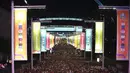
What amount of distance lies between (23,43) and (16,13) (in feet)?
5.08

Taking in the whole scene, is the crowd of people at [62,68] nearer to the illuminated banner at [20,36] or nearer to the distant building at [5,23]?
the distant building at [5,23]

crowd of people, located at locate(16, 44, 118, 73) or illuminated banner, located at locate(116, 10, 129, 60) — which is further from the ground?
illuminated banner, located at locate(116, 10, 129, 60)

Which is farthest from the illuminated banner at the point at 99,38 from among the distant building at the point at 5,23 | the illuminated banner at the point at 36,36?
the distant building at the point at 5,23

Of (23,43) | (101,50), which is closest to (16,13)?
(23,43)

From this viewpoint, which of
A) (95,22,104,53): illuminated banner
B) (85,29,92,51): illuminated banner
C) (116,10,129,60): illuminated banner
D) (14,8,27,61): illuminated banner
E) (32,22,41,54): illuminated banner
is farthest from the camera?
(85,29,92,51): illuminated banner

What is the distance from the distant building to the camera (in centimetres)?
3227

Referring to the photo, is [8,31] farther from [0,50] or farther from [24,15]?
[24,15]

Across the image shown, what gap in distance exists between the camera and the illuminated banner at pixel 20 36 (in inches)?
691

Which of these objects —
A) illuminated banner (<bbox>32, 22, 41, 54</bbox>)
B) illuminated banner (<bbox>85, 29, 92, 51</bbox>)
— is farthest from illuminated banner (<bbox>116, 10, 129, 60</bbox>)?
illuminated banner (<bbox>85, 29, 92, 51</bbox>)

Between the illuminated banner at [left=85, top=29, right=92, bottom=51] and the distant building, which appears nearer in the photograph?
the distant building

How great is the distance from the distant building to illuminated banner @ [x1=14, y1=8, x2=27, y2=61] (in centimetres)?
Result: 1374

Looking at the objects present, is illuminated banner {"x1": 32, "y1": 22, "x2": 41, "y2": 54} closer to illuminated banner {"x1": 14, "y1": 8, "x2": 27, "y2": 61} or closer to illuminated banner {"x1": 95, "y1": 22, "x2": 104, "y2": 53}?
illuminated banner {"x1": 95, "y1": 22, "x2": 104, "y2": 53}

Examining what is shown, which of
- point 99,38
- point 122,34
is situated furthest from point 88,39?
point 122,34

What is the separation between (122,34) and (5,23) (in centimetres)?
1894
